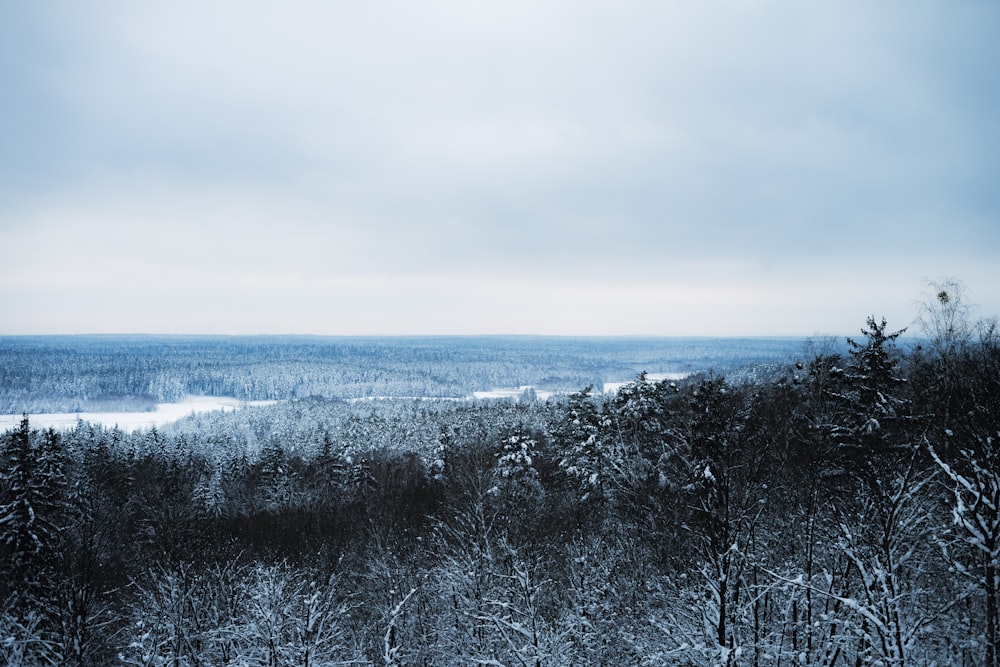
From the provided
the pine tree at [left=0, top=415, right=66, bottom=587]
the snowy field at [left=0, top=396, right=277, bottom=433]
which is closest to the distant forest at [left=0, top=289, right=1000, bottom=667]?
the pine tree at [left=0, top=415, right=66, bottom=587]

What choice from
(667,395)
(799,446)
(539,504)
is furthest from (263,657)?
(667,395)

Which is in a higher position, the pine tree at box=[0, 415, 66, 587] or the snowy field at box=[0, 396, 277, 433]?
the pine tree at box=[0, 415, 66, 587]

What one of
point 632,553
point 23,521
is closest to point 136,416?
point 23,521

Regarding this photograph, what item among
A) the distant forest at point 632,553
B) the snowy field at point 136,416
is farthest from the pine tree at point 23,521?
the snowy field at point 136,416

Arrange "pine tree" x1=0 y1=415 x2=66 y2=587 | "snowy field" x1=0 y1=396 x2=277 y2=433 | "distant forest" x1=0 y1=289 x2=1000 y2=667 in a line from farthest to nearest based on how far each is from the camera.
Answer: "snowy field" x1=0 y1=396 x2=277 y2=433, "pine tree" x1=0 y1=415 x2=66 y2=587, "distant forest" x1=0 y1=289 x2=1000 y2=667

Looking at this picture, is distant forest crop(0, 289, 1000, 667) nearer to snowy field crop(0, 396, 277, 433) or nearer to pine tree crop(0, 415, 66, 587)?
pine tree crop(0, 415, 66, 587)

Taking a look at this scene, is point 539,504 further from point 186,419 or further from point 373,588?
point 186,419

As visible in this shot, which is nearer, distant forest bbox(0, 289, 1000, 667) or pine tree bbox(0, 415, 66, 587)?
distant forest bbox(0, 289, 1000, 667)

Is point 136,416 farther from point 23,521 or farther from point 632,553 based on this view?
point 632,553
